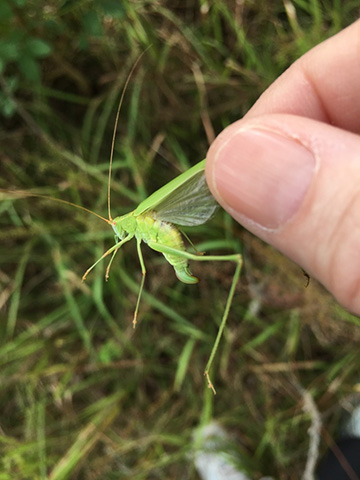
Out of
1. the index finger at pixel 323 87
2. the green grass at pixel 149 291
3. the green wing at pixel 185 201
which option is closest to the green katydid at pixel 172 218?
the green wing at pixel 185 201

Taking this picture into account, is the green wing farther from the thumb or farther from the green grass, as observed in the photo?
the green grass

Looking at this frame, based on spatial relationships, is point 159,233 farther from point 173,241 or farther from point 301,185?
point 301,185

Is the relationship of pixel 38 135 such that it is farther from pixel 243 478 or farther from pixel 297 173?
pixel 243 478

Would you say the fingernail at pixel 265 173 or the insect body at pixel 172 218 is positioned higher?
the fingernail at pixel 265 173

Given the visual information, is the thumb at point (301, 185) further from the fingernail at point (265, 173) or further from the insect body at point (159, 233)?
the insect body at point (159, 233)

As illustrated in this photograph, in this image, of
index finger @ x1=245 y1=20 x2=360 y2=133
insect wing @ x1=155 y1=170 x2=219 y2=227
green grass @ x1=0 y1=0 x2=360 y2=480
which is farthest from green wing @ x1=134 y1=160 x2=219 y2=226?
green grass @ x1=0 y1=0 x2=360 y2=480

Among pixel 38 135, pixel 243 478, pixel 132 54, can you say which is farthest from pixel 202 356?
pixel 132 54
